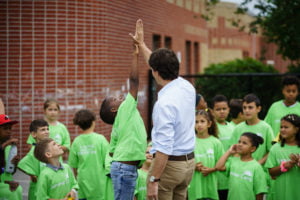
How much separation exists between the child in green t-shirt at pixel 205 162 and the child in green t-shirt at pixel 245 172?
0.15 metres

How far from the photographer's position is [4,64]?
36.1 ft

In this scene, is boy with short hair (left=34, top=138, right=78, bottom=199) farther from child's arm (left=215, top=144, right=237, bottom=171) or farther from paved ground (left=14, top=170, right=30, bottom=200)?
paved ground (left=14, top=170, right=30, bottom=200)

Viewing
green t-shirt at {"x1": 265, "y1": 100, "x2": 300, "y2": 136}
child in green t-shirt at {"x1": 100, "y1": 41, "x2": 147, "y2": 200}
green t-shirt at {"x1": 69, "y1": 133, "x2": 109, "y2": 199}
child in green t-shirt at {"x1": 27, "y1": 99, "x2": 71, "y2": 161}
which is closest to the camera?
child in green t-shirt at {"x1": 100, "y1": 41, "x2": 147, "y2": 200}

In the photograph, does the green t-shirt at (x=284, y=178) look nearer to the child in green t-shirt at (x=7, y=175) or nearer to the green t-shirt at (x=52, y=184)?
the green t-shirt at (x=52, y=184)

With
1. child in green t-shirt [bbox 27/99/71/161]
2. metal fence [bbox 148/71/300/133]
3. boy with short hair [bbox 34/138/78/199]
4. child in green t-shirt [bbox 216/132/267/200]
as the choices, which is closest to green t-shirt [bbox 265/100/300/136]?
child in green t-shirt [bbox 216/132/267/200]

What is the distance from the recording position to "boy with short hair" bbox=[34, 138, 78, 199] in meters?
5.62

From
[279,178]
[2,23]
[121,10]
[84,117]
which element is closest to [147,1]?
[121,10]

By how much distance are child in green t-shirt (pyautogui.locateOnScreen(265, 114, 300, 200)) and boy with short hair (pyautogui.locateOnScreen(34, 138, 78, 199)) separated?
2.37 meters

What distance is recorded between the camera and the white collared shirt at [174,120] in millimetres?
4422

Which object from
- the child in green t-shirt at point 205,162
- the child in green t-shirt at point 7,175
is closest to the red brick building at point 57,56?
the child in green t-shirt at point 7,175

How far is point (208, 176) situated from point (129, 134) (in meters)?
A: 1.94

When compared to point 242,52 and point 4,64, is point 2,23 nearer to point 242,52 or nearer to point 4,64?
point 4,64

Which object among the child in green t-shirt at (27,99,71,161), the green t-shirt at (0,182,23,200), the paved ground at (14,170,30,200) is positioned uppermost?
the child in green t-shirt at (27,99,71,161)

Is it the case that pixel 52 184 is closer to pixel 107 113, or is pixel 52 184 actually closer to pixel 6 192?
pixel 6 192
